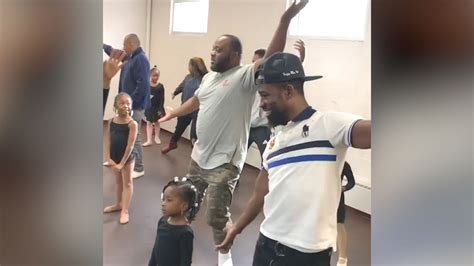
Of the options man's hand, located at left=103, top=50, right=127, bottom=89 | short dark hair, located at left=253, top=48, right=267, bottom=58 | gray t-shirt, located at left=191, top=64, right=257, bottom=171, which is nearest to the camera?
man's hand, located at left=103, top=50, right=127, bottom=89

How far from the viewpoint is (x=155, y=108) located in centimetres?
64

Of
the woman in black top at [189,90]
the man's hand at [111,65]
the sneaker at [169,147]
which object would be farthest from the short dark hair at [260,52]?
the man's hand at [111,65]

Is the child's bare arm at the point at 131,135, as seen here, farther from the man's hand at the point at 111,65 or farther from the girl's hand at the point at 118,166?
the man's hand at the point at 111,65

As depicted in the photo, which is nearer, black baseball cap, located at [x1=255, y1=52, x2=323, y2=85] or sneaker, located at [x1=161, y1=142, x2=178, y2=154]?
black baseball cap, located at [x1=255, y1=52, x2=323, y2=85]

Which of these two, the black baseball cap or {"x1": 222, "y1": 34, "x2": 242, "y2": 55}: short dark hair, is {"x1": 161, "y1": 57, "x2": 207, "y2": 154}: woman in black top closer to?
{"x1": 222, "y1": 34, "x2": 242, "y2": 55}: short dark hair

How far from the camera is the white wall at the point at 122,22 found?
0.34 meters

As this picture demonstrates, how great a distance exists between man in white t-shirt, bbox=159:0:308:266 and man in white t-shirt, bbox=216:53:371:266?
0.17 meters

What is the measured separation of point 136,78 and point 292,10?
0.21 meters

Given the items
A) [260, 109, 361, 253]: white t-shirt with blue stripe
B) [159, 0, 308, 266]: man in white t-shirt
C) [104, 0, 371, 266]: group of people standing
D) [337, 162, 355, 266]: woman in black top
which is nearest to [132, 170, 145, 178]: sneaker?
[104, 0, 371, 266]: group of people standing

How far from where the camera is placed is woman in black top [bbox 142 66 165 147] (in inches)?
21.8
